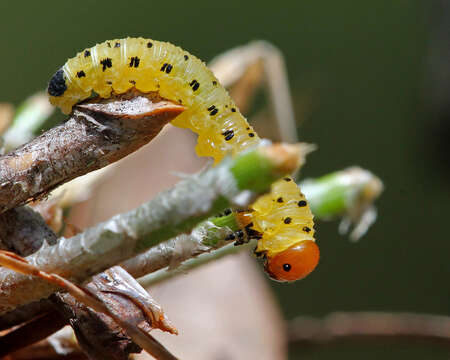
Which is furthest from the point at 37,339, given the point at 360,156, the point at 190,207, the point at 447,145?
the point at 360,156

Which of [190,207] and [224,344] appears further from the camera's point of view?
[224,344]

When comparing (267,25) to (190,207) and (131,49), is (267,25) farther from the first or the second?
(190,207)

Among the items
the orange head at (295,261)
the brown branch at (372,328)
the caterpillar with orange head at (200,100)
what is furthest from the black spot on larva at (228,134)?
the brown branch at (372,328)

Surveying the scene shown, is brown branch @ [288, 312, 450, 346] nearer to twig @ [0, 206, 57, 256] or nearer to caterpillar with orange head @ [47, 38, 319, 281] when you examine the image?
caterpillar with orange head @ [47, 38, 319, 281]

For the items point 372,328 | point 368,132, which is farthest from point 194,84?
point 368,132

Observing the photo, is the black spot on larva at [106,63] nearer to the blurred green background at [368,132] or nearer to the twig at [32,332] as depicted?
the twig at [32,332]

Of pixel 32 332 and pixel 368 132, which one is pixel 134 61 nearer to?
pixel 32 332
